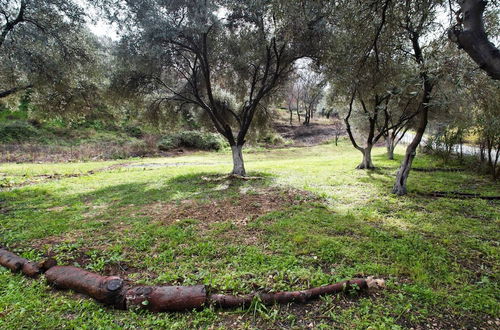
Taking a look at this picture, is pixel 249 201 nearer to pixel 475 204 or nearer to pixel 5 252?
pixel 5 252

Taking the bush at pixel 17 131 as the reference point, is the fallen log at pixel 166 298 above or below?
below

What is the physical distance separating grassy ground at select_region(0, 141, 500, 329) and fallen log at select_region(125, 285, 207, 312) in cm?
9

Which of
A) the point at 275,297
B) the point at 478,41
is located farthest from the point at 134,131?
the point at 478,41

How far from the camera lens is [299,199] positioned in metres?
7.81

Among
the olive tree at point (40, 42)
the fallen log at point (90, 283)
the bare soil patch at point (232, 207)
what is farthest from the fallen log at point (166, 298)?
the olive tree at point (40, 42)

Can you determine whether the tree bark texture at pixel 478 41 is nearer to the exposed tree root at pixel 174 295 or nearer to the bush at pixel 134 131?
the exposed tree root at pixel 174 295

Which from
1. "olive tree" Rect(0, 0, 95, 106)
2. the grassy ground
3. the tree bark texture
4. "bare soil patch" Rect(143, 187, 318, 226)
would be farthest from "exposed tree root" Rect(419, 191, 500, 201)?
"olive tree" Rect(0, 0, 95, 106)

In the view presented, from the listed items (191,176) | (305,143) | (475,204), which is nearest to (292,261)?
(475,204)

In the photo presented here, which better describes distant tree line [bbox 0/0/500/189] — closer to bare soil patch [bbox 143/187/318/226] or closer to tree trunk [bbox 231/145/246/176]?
tree trunk [bbox 231/145/246/176]

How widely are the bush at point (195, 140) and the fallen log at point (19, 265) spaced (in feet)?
81.1

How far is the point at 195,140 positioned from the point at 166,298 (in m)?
28.1

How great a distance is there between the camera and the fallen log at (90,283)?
9.89 feet

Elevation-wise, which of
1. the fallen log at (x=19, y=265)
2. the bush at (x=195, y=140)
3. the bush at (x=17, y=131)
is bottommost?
the fallen log at (x=19, y=265)

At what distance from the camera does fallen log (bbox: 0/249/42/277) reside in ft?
12.1
